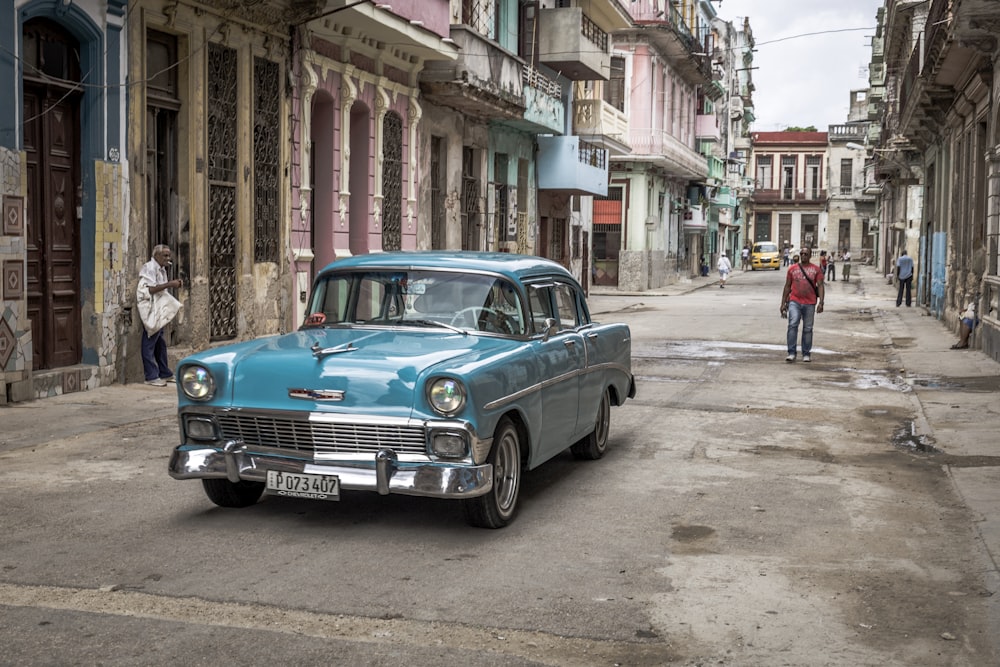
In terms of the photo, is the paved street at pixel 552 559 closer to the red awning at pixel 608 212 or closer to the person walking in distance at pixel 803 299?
the person walking in distance at pixel 803 299

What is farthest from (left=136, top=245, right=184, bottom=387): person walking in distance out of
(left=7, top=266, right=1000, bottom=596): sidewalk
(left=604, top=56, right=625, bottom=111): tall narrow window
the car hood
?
(left=604, top=56, right=625, bottom=111): tall narrow window

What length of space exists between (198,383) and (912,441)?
20.5 feet

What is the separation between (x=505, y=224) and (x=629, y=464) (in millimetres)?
18727

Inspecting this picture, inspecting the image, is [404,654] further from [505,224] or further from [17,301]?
[505,224]

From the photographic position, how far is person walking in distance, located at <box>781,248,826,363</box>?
16469mm

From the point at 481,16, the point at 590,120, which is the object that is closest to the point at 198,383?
the point at 481,16

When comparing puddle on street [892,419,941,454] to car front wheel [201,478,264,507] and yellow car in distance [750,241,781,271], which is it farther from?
yellow car in distance [750,241,781,271]

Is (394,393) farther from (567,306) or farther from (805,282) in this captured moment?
(805,282)

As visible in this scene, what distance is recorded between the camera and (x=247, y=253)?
15094mm

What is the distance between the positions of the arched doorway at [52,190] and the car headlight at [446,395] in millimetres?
6829

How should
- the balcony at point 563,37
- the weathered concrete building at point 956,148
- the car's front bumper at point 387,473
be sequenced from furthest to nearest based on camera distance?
1. the balcony at point 563,37
2. the weathered concrete building at point 956,148
3. the car's front bumper at point 387,473

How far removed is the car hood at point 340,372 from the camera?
605 centimetres

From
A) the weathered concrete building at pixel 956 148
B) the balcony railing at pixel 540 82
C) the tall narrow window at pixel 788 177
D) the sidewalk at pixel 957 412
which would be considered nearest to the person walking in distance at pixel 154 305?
the sidewalk at pixel 957 412

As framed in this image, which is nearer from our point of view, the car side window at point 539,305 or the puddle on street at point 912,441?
the car side window at point 539,305
